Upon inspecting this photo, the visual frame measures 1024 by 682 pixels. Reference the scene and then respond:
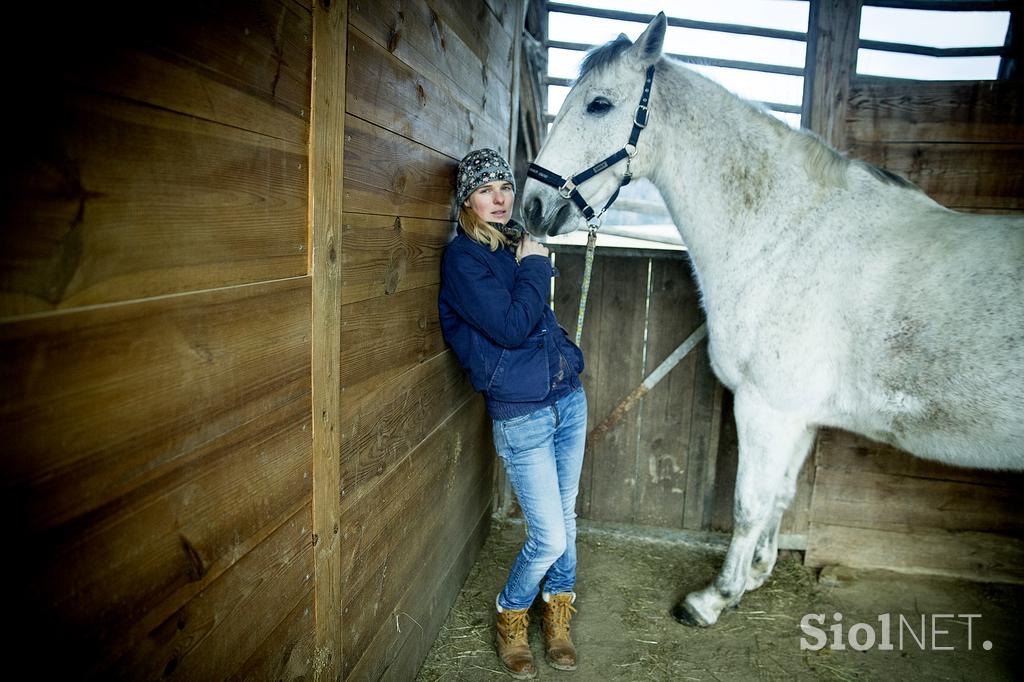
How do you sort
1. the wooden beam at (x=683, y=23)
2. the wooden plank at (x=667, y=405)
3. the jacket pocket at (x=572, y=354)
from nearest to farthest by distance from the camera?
the jacket pocket at (x=572, y=354) < the wooden beam at (x=683, y=23) < the wooden plank at (x=667, y=405)

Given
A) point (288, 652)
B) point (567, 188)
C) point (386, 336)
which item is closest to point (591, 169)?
point (567, 188)

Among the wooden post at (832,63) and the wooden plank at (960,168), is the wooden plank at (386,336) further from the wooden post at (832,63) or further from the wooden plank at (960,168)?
the wooden plank at (960,168)

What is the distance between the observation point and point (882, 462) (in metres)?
3.00

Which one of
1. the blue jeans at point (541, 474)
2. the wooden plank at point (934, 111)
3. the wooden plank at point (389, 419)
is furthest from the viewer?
the wooden plank at point (934, 111)

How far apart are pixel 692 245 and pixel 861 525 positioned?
1.84 m

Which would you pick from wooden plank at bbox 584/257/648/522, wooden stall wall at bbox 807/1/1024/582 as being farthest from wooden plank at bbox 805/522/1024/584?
wooden plank at bbox 584/257/648/522

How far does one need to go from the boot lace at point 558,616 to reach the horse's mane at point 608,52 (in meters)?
2.20

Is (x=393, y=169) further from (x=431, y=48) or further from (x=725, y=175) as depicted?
(x=725, y=175)

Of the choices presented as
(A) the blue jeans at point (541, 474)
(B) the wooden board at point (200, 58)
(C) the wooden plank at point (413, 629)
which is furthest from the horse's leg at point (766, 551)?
(B) the wooden board at point (200, 58)

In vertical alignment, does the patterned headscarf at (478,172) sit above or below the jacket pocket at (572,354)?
above

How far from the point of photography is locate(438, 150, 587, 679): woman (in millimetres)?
1864

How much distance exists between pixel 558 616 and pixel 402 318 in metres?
1.44

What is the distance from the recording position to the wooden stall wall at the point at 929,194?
9.09 feet

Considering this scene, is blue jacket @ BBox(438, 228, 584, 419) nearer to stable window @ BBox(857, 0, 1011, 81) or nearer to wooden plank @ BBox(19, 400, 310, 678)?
wooden plank @ BBox(19, 400, 310, 678)
